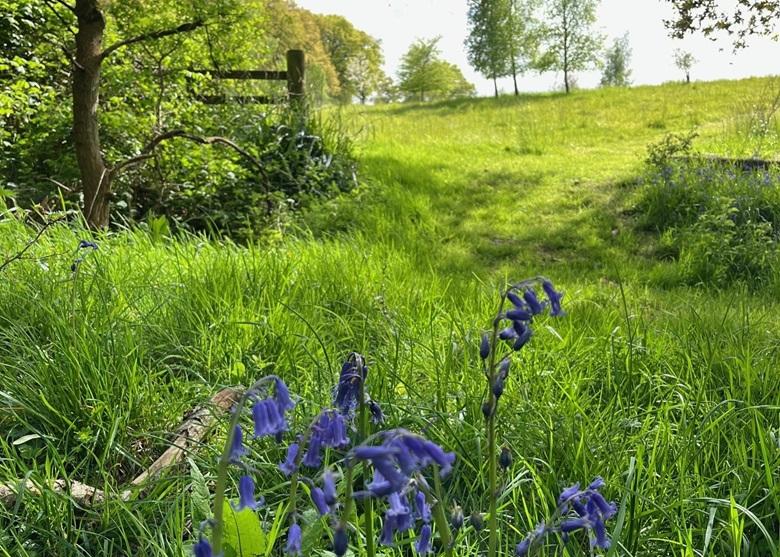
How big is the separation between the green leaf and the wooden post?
6541 mm

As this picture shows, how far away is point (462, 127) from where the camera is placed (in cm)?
1597

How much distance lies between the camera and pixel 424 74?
4231 centimetres

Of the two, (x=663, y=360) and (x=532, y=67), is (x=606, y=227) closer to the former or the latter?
(x=663, y=360)

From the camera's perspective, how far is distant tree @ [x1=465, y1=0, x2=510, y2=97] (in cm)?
3569

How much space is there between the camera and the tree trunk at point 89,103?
3.63 m

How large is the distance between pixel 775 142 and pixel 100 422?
10305 mm

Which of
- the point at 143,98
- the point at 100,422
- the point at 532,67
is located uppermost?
the point at 532,67

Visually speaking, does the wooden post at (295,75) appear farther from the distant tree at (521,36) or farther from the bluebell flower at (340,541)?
the distant tree at (521,36)

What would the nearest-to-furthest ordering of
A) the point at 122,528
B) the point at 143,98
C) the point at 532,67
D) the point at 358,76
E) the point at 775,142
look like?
Answer: the point at 122,528 < the point at 143,98 < the point at 775,142 < the point at 532,67 < the point at 358,76

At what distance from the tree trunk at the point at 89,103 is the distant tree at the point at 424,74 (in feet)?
129

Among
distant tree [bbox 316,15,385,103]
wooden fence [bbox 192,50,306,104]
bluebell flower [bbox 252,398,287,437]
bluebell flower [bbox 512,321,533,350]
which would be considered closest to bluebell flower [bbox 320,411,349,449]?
bluebell flower [bbox 252,398,287,437]

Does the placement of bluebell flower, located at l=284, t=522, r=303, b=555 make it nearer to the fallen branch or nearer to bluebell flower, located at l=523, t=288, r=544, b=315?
bluebell flower, located at l=523, t=288, r=544, b=315

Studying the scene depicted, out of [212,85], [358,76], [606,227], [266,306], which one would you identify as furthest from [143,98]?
[358,76]

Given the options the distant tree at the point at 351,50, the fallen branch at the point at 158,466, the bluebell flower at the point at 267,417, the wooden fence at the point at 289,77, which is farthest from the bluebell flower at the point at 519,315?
the distant tree at the point at 351,50
